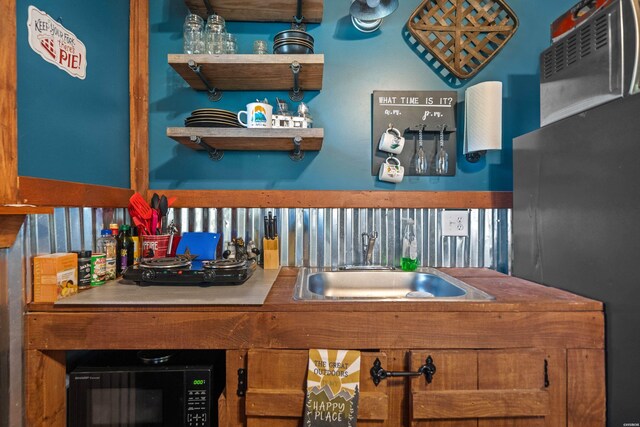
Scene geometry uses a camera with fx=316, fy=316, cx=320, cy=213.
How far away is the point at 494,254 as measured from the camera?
68.6 inches

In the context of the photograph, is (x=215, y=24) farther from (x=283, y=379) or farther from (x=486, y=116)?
(x=283, y=379)

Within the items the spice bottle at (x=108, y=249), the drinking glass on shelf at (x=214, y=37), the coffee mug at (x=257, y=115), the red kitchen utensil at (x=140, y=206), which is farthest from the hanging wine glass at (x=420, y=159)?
the spice bottle at (x=108, y=249)

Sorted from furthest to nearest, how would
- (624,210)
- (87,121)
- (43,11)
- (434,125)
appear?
(434,125)
(87,121)
(43,11)
(624,210)

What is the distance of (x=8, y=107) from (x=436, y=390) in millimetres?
1635

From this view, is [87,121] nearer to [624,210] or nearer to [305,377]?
[305,377]

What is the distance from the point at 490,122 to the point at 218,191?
149 centimetres

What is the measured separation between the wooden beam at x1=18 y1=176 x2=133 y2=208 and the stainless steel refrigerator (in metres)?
1.92

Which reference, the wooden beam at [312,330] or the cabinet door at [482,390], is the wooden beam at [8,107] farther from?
the cabinet door at [482,390]

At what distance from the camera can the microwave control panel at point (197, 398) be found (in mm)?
1055

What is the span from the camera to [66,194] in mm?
1197

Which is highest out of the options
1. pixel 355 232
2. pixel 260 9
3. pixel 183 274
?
pixel 260 9

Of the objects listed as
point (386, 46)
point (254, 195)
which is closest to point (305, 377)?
point (254, 195)

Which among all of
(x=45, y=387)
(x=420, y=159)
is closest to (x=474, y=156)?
(x=420, y=159)

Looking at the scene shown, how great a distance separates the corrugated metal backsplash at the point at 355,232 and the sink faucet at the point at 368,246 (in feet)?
0.12
